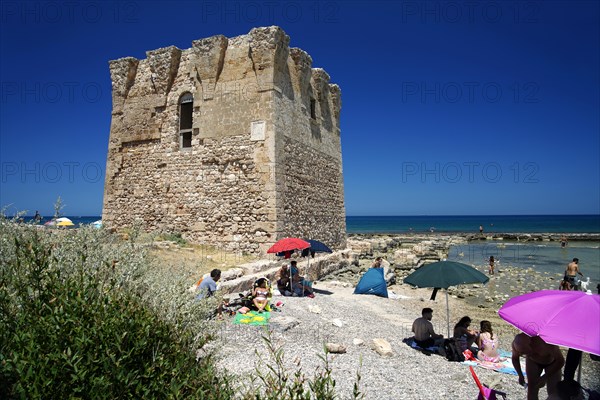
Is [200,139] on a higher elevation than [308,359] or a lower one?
higher

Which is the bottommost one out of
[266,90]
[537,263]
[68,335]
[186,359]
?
[537,263]

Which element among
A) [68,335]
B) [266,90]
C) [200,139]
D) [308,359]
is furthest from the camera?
[200,139]

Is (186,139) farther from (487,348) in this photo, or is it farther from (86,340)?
(86,340)

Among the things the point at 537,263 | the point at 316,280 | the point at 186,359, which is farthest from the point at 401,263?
the point at 186,359

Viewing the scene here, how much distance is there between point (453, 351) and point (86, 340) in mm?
5767

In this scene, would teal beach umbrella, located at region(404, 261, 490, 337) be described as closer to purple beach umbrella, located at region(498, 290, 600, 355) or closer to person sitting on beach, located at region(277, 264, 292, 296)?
purple beach umbrella, located at region(498, 290, 600, 355)

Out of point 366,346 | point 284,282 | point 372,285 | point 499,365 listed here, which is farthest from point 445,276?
point 372,285

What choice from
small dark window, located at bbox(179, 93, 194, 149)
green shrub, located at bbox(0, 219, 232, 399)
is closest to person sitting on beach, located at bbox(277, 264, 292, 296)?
green shrub, located at bbox(0, 219, 232, 399)

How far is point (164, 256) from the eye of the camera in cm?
1020

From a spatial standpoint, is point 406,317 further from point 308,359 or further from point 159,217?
point 159,217

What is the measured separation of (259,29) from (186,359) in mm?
10978

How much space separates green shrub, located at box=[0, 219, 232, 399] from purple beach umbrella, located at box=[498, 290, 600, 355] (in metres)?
3.16

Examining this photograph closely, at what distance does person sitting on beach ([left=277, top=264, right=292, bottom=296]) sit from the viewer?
31.9 feet

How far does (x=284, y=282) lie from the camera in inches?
388
